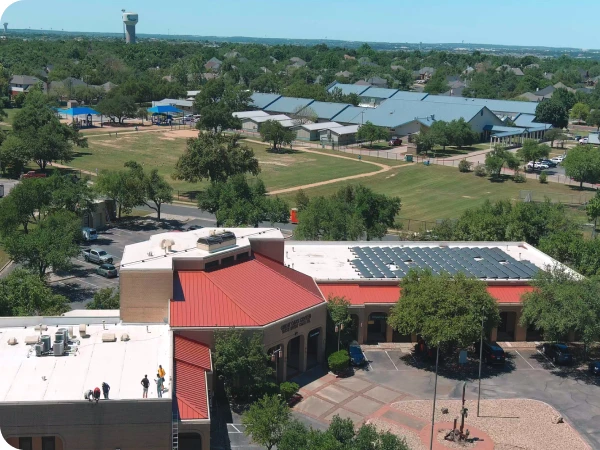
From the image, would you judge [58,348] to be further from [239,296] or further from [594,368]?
[594,368]

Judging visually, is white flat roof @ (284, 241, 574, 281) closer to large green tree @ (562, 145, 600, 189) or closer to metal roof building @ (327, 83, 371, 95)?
large green tree @ (562, 145, 600, 189)

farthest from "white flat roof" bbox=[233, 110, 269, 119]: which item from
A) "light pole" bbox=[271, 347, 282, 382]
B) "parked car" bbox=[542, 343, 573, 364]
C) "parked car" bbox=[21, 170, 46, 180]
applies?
"light pole" bbox=[271, 347, 282, 382]

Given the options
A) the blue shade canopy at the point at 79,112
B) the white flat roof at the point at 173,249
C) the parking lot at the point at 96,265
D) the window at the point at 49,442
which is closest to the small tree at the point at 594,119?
the blue shade canopy at the point at 79,112

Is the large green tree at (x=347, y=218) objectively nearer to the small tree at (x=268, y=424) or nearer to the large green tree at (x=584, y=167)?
the small tree at (x=268, y=424)

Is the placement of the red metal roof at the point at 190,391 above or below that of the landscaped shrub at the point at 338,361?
above

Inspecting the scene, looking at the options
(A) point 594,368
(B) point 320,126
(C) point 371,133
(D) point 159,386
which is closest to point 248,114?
(B) point 320,126

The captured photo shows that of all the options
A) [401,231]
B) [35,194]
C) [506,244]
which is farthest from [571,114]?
[35,194]
